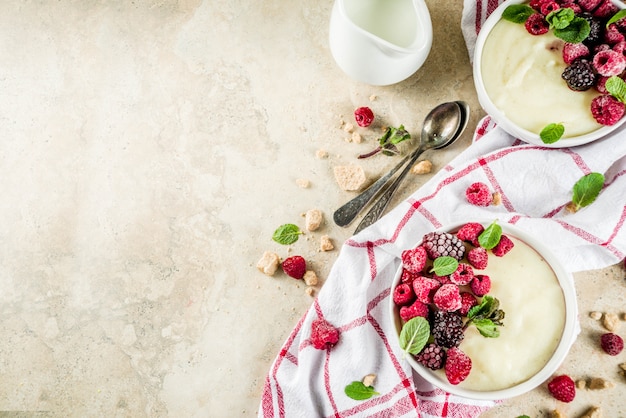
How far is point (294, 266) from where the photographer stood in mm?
1705

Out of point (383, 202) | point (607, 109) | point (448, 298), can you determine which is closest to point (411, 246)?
point (383, 202)

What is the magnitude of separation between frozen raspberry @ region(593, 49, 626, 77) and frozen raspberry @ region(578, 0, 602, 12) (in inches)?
6.0

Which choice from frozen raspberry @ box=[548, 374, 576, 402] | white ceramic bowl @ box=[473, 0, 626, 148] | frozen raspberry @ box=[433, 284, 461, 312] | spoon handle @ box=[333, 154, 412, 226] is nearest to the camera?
frozen raspberry @ box=[433, 284, 461, 312]

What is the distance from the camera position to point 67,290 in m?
1.79

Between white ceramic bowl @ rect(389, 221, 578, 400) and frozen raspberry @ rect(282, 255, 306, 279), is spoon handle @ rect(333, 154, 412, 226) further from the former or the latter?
white ceramic bowl @ rect(389, 221, 578, 400)

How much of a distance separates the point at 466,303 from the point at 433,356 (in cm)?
15

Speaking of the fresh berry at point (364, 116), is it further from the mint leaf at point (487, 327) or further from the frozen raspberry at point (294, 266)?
the mint leaf at point (487, 327)

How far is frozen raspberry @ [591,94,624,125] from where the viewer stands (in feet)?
4.85

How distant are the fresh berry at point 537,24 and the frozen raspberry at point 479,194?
17.5 inches

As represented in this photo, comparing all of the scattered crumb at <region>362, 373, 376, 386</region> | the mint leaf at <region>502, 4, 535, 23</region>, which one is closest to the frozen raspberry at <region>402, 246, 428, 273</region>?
the scattered crumb at <region>362, 373, 376, 386</region>

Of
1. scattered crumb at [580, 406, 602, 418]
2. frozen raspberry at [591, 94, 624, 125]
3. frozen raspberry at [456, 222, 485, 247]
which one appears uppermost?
frozen raspberry at [591, 94, 624, 125]

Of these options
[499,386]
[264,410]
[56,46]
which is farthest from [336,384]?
[56,46]

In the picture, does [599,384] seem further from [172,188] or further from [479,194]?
[172,188]

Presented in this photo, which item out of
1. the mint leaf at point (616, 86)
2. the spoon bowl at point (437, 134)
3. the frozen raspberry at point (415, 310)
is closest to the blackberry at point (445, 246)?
the frozen raspberry at point (415, 310)
